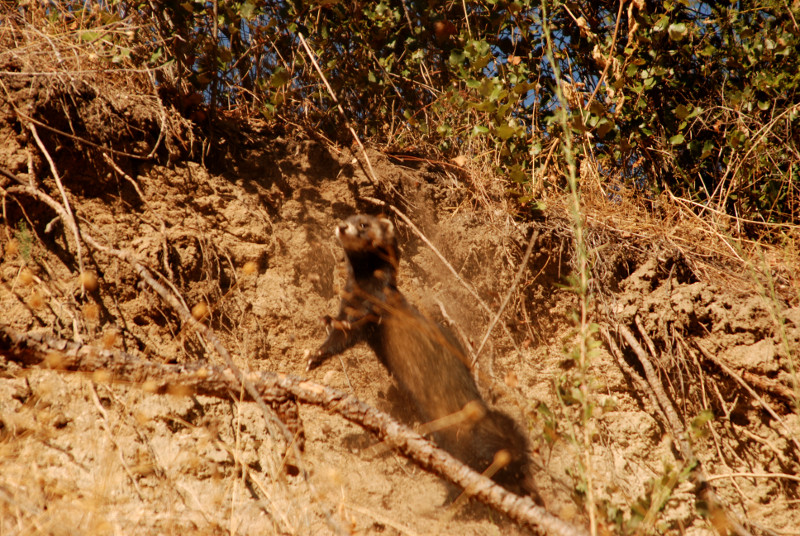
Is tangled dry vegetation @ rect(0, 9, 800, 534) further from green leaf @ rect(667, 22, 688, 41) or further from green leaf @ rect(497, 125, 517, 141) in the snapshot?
green leaf @ rect(667, 22, 688, 41)

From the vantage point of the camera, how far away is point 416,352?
4652 millimetres

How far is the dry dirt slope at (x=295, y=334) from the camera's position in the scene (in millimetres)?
2996

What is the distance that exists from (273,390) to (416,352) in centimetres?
210

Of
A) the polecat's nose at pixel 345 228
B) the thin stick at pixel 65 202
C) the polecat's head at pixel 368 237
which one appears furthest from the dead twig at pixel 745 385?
the thin stick at pixel 65 202

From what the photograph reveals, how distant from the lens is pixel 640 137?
5082 millimetres

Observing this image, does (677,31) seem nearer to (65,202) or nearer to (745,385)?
(745,385)

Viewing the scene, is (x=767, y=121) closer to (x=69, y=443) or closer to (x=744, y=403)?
(x=744, y=403)

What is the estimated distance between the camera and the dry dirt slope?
9.83 ft

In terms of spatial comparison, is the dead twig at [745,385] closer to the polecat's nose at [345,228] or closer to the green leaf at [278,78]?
the polecat's nose at [345,228]

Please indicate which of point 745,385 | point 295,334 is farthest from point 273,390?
point 745,385

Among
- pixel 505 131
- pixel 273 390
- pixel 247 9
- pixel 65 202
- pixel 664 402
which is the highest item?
pixel 247 9

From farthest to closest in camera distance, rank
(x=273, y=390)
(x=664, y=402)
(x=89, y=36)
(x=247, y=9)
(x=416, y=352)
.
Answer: (x=416, y=352)
(x=247, y=9)
(x=664, y=402)
(x=89, y=36)
(x=273, y=390)

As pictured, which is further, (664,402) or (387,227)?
(387,227)

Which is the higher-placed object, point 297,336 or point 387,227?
point 387,227
